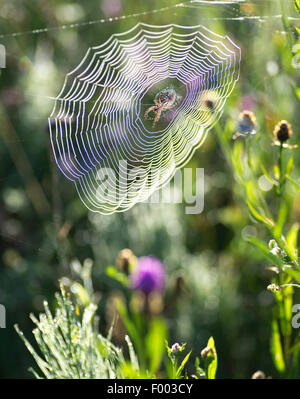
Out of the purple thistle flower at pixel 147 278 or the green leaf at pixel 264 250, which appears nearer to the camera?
the green leaf at pixel 264 250

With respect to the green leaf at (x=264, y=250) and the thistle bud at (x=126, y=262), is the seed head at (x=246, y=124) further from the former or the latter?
the thistle bud at (x=126, y=262)

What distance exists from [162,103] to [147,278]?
58 cm

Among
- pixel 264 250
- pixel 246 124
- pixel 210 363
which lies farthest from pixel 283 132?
pixel 210 363

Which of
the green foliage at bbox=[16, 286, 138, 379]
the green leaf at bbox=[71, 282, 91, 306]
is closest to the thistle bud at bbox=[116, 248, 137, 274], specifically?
the green leaf at bbox=[71, 282, 91, 306]

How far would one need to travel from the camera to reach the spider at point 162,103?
1502mm

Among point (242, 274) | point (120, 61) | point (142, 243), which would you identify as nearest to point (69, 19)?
point (120, 61)

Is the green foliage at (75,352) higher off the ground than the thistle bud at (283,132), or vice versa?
the thistle bud at (283,132)

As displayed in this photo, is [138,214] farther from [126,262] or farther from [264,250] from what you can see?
[264,250]

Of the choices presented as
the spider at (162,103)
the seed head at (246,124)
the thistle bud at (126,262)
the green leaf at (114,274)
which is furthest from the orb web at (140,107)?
the seed head at (246,124)

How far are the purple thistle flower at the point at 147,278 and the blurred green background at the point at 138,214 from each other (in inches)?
2.2

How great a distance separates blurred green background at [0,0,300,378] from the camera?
1.34 meters

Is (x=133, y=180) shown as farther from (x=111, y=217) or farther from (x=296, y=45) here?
(x=296, y=45)

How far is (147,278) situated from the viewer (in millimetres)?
1140
